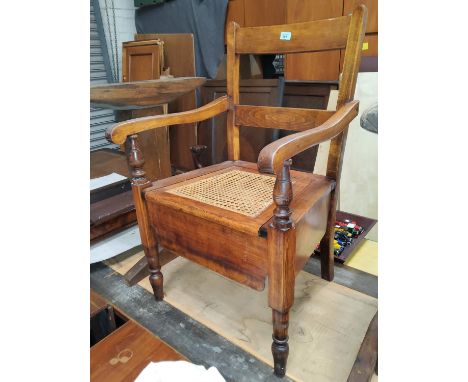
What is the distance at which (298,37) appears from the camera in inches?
40.8

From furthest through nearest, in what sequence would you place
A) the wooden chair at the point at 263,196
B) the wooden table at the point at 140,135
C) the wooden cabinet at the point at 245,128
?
the wooden cabinet at the point at 245,128, the wooden table at the point at 140,135, the wooden chair at the point at 263,196

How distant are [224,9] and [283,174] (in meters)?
1.77

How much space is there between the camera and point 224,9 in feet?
6.78

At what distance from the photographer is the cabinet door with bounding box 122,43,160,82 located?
209cm

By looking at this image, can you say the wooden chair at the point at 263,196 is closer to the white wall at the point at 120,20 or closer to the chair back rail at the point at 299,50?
the chair back rail at the point at 299,50

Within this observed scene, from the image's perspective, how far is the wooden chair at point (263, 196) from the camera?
0.74 meters

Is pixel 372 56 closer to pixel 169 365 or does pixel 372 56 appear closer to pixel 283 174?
pixel 283 174

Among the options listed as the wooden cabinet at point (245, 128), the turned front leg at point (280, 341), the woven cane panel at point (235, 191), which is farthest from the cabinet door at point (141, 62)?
the turned front leg at point (280, 341)

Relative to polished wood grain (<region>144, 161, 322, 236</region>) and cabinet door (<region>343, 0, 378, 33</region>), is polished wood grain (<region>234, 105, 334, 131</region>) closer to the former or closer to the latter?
polished wood grain (<region>144, 161, 322, 236</region>)

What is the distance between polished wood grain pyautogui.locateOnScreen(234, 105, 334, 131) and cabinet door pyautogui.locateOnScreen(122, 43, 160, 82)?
1.11 meters

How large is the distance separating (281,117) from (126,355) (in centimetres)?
84

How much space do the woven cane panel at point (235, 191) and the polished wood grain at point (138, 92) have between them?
Answer: 654 mm

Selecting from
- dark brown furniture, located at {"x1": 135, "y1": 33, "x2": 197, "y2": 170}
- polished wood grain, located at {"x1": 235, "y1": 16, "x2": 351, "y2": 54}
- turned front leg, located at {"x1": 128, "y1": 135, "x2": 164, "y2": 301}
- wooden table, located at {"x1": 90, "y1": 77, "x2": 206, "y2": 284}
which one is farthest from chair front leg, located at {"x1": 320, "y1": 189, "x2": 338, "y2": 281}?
dark brown furniture, located at {"x1": 135, "y1": 33, "x2": 197, "y2": 170}

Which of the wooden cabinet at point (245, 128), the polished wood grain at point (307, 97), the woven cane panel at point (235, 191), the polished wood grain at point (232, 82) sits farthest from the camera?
the wooden cabinet at point (245, 128)
